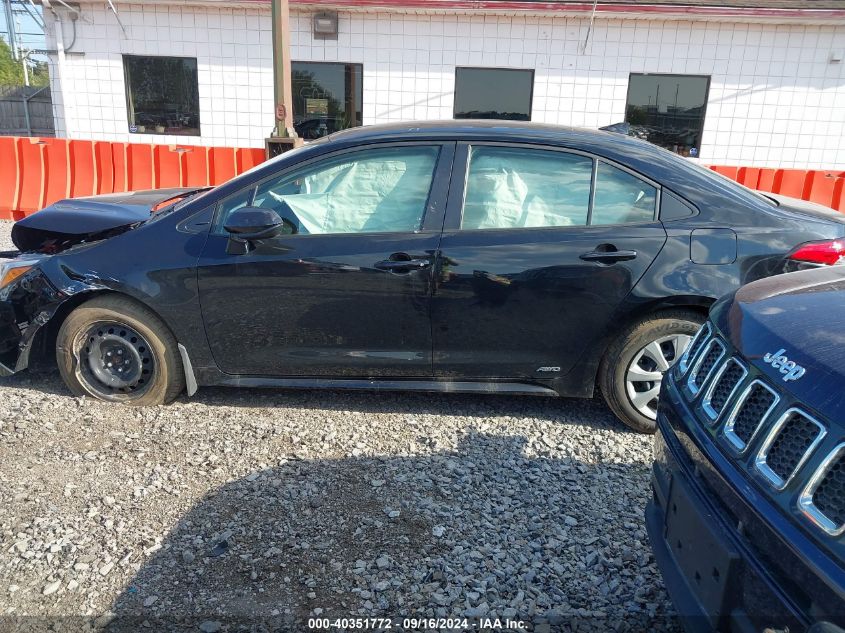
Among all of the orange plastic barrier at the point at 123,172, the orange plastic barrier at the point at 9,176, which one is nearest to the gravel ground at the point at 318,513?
the orange plastic barrier at the point at 123,172

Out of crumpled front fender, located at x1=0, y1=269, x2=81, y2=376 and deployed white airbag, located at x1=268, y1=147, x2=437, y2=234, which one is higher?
deployed white airbag, located at x1=268, y1=147, x2=437, y2=234

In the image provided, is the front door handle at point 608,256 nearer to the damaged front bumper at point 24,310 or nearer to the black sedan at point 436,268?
the black sedan at point 436,268

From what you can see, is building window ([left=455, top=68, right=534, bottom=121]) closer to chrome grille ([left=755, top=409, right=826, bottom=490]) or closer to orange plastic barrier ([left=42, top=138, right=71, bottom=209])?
orange plastic barrier ([left=42, top=138, right=71, bottom=209])

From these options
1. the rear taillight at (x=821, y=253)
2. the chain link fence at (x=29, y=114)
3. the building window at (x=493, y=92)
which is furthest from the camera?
the chain link fence at (x=29, y=114)

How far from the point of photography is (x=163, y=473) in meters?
3.06

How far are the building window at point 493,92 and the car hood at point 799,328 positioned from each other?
34.9 feet

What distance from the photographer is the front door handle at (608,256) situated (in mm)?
3270

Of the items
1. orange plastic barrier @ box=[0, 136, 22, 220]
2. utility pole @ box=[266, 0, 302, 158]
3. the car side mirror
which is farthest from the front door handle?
orange plastic barrier @ box=[0, 136, 22, 220]

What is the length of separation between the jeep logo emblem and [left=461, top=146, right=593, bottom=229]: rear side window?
6.16ft

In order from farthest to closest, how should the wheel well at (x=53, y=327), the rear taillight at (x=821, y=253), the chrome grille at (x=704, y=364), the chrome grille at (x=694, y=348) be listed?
1. the wheel well at (x=53, y=327)
2. the rear taillight at (x=821, y=253)
3. the chrome grille at (x=694, y=348)
4. the chrome grille at (x=704, y=364)

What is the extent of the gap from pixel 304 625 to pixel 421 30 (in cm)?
1166

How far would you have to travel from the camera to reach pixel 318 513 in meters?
2.78

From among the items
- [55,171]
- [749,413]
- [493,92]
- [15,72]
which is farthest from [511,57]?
[15,72]

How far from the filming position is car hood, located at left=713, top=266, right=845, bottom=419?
4.61 ft
